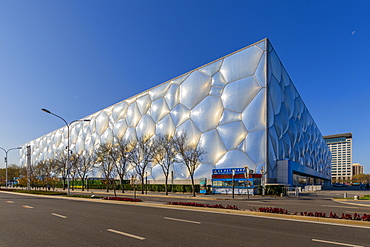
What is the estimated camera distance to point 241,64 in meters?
45.8

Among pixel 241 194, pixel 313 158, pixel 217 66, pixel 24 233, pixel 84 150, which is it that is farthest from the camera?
pixel 84 150

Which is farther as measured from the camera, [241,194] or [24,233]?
[241,194]

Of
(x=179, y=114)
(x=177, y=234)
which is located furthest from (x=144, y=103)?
(x=177, y=234)

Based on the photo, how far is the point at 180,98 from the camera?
55.2 meters

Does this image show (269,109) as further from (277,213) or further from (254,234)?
(254,234)

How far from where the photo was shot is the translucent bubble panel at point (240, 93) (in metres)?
43.4

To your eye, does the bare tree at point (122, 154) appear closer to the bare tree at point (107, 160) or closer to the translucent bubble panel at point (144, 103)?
the bare tree at point (107, 160)

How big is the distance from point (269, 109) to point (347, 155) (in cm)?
19043

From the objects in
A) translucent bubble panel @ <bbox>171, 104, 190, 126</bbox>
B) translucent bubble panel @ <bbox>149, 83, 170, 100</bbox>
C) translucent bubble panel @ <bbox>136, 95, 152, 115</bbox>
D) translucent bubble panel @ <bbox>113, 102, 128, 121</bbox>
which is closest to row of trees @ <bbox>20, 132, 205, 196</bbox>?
translucent bubble panel @ <bbox>171, 104, 190, 126</bbox>

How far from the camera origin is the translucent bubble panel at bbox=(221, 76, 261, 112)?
4342 cm

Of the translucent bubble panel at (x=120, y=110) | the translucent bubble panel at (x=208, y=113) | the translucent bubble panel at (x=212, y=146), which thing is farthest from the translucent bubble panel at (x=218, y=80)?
the translucent bubble panel at (x=120, y=110)

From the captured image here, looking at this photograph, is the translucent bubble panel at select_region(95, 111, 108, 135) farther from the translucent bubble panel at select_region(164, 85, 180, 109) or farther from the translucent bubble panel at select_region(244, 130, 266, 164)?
the translucent bubble panel at select_region(244, 130, 266, 164)

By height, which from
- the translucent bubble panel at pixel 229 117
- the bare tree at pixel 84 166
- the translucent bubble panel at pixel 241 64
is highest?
the translucent bubble panel at pixel 241 64

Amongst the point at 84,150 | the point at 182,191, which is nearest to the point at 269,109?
the point at 182,191
